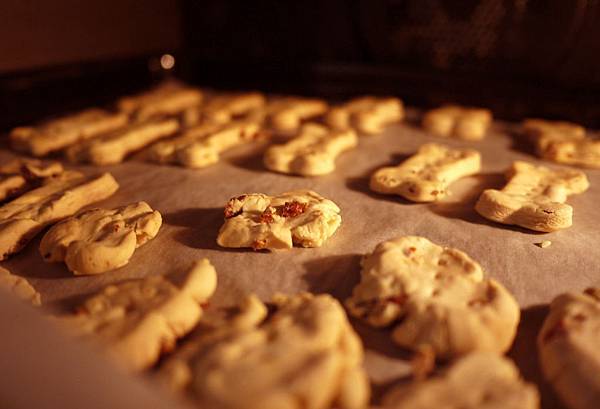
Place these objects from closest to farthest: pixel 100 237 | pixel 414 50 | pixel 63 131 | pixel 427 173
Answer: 1. pixel 100 237
2. pixel 427 173
3. pixel 63 131
4. pixel 414 50

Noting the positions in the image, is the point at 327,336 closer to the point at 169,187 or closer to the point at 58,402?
the point at 58,402

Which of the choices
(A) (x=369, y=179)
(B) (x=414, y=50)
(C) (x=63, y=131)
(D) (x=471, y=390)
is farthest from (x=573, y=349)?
(C) (x=63, y=131)

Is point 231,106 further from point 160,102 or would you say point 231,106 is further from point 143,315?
point 143,315

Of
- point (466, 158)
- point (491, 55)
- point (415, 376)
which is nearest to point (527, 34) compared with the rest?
point (491, 55)

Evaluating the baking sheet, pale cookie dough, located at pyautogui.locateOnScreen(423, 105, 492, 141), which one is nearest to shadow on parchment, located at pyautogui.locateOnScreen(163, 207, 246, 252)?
the baking sheet

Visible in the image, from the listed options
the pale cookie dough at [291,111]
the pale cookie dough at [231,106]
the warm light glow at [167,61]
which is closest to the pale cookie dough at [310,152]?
the pale cookie dough at [291,111]
